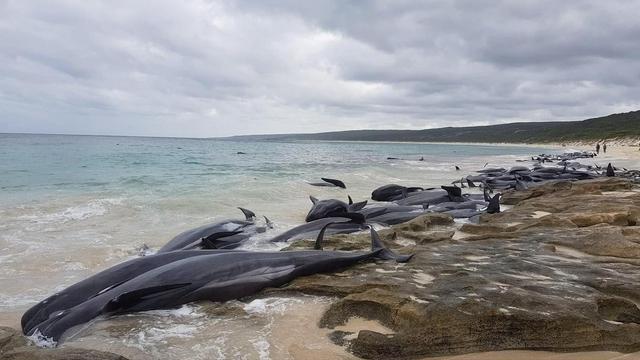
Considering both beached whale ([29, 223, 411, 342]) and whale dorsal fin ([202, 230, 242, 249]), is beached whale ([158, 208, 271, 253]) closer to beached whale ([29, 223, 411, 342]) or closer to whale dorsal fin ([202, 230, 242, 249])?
whale dorsal fin ([202, 230, 242, 249])

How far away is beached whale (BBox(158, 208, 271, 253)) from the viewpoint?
27.3 feet

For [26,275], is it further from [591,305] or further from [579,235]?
[579,235]

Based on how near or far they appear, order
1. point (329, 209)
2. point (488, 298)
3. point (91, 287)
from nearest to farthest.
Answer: point (488, 298)
point (91, 287)
point (329, 209)

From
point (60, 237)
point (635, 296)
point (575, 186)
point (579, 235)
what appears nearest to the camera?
point (635, 296)

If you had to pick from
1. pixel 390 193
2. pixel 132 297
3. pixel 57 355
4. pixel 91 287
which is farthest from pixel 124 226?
pixel 57 355

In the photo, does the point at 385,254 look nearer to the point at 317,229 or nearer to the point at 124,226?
the point at 317,229

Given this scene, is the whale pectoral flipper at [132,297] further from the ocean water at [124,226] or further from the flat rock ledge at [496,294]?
the flat rock ledge at [496,294]

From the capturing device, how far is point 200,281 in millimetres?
5535

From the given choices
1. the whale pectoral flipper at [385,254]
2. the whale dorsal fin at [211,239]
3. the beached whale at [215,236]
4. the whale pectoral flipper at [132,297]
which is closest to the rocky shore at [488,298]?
the whale pectoral flipper at [385,254]

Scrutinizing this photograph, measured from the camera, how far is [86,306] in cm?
530

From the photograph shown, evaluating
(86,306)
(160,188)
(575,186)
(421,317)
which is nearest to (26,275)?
(86,306)

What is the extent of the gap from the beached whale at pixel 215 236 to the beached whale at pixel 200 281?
6.68 feet

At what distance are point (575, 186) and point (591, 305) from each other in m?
11.4

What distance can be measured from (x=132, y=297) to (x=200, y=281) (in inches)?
29.7
